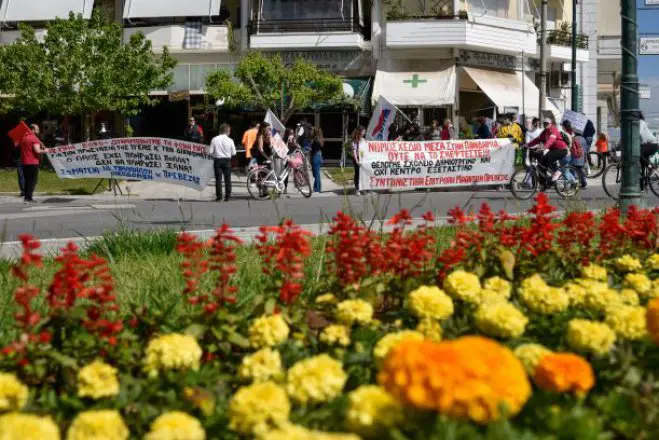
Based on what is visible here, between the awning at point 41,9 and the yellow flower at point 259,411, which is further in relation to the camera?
the awning at point 41,9

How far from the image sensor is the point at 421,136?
96.8 ft

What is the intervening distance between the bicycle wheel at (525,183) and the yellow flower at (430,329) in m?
15.5

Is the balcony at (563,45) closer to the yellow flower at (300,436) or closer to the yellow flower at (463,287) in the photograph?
the yellow flower at (463,287)

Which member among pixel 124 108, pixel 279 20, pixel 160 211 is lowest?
pixel 160 211

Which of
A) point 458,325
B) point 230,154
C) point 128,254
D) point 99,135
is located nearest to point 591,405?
point 458,325

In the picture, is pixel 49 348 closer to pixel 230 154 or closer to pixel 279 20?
pixel 230 154

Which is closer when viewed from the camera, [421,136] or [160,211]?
[160,211]

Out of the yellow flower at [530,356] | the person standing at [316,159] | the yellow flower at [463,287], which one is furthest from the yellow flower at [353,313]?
the person standing at [316,159]

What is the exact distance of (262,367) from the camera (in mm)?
2793

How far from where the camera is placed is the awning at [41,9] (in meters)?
32.4

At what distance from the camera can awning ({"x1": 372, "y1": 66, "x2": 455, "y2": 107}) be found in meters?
31.5

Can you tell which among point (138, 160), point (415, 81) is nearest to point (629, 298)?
point (138, 160)

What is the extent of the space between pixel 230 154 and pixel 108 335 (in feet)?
54.6

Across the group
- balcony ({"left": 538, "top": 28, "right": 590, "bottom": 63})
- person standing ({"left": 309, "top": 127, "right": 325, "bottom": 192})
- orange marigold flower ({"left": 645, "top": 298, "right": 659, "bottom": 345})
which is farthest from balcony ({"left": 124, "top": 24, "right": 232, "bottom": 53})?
orange marigold flower ({"left": 645, "top": 298, "right": 659, "bottom": 345})
